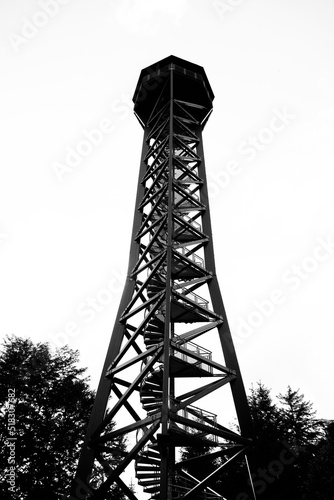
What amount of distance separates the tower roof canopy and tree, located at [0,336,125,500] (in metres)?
16.7

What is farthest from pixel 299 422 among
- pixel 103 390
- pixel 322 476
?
pixel 103 390

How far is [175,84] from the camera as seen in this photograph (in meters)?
26.2

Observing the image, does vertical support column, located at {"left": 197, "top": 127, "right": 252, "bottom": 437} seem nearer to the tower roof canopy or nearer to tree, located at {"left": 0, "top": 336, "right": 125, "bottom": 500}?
tree, located at {"left": 0, "top": 336, "right": 125, "bottom": 500}

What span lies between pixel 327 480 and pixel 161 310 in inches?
371

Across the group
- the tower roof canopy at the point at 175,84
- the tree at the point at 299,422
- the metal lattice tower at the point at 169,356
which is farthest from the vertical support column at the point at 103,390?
the tree at the point at 299,422

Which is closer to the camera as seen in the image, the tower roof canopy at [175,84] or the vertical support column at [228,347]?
the vertical support column at [228,347]

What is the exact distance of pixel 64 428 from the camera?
2173 centimetres

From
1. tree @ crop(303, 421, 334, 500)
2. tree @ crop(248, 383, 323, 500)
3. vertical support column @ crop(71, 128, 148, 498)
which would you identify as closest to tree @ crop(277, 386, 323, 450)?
tree @ crop(248, 383, 323, 500)

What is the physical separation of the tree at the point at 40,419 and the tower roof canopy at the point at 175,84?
1669 cm

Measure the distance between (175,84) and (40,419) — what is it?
20932mm

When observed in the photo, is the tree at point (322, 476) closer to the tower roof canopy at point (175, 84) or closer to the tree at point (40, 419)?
the tree at point (40, 419)

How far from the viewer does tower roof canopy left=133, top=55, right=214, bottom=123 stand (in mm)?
25938

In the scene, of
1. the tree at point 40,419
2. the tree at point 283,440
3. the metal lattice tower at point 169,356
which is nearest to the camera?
the metal lattice tower at point 169,356

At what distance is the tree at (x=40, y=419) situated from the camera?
750 inches
